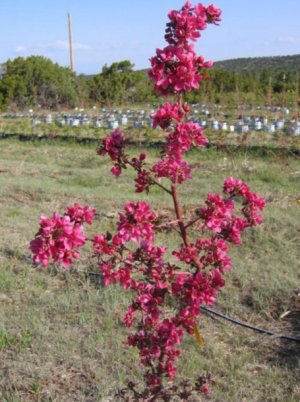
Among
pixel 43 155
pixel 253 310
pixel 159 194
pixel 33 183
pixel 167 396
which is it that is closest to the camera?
pixel 167 396

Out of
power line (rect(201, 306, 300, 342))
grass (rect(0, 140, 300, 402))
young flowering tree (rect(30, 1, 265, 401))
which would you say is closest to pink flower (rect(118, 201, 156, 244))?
young flowering tree (rect(30, 1, 265, 401))

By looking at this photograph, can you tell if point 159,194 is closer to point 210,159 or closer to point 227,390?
point 210,159

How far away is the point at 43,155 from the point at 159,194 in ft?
13.1

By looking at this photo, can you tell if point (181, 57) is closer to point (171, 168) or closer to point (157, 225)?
point (171, 168)

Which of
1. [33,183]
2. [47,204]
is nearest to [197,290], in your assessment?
[47,204]

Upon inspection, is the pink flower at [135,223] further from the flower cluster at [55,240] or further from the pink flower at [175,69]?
the pink flower at [175,69]

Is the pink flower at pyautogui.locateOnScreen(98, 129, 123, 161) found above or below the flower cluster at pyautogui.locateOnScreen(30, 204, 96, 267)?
above

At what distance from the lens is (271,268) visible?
3.94 m

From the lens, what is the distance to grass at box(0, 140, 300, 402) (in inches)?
100

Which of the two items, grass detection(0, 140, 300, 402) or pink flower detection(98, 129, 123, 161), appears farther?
grass detection(0, 140, 300, 402)

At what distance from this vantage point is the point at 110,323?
308 cm

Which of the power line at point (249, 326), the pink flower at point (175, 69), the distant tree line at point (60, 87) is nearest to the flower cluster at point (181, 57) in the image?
the pink flower at point (175, 69)

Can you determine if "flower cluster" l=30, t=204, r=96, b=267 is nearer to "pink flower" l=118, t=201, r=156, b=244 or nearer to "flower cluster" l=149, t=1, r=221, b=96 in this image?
"pink flower" l=118, t=201, r=156, b=244

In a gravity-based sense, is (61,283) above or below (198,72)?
below
